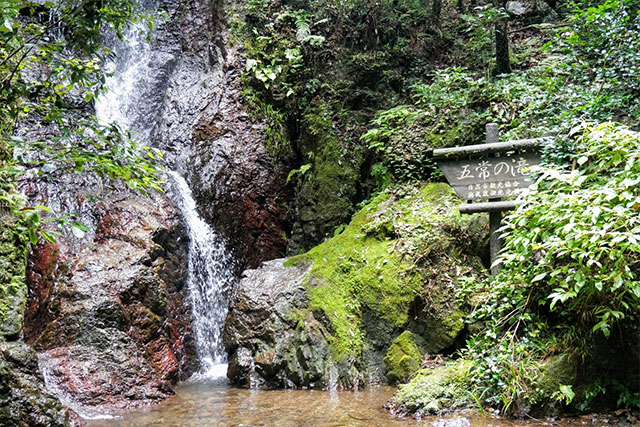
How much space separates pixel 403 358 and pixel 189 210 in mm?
6006

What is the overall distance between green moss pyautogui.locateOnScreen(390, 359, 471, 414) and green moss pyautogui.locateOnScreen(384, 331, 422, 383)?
2.34ft

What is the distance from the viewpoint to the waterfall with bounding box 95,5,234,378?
8.96m

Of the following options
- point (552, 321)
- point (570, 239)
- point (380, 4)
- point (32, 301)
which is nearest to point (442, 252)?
point (552, 321)

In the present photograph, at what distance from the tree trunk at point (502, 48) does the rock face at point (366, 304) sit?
2994 millimetres

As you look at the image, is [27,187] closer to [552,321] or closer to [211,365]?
[211,365]

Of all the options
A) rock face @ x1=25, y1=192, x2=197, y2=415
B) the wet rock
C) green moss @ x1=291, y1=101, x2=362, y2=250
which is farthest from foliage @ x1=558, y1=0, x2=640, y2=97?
the wet rock

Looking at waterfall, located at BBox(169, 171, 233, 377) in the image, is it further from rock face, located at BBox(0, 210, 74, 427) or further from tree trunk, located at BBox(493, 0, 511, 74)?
tree trunk, located at BBox(493, 0, 511, 74)

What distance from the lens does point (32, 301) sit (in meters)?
7.25

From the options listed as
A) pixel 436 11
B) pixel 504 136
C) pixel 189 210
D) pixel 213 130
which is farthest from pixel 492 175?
pixel 213 130

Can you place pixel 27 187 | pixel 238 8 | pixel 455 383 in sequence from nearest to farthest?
pixel 455 383 < pixel 27 187 < pixel 238 8

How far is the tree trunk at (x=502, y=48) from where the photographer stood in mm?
8805

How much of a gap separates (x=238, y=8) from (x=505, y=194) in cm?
1008

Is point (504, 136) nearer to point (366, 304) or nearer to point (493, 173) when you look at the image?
point (493, 173)

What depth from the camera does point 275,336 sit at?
7121 mm
